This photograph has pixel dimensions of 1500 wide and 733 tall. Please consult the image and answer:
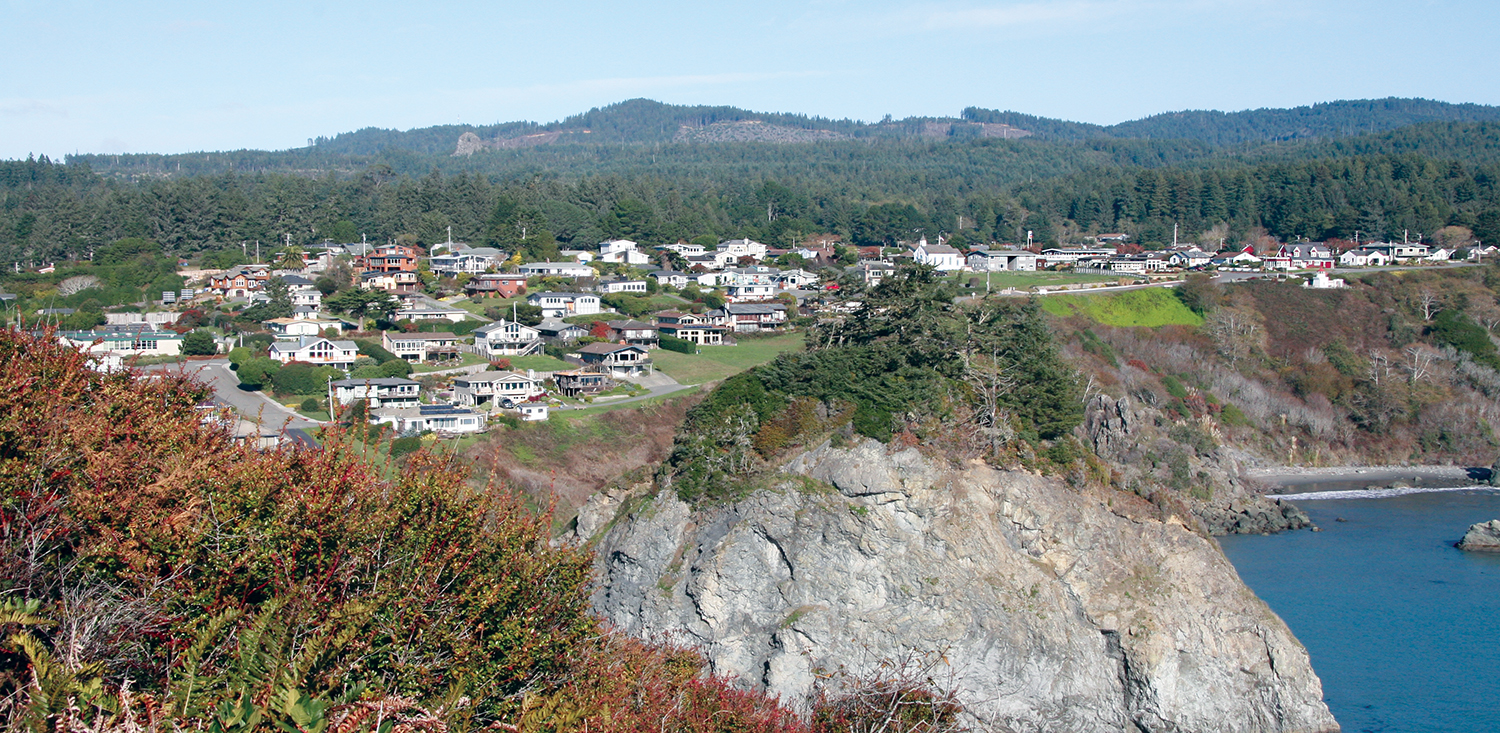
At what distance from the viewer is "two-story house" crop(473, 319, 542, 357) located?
2944 centimetres

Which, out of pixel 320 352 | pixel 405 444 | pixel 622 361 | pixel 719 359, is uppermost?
pixel 320 352

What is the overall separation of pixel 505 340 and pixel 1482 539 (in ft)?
77.7

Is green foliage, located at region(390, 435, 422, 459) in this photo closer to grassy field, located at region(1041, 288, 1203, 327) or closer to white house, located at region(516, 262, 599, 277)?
white house, located at region(516, 262, 599, 277)

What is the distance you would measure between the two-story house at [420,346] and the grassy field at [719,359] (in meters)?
5.49

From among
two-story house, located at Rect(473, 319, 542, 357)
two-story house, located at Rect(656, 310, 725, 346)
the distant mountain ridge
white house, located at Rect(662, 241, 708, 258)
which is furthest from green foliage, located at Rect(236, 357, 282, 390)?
the distant mountain ridge

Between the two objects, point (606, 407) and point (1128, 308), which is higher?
point (1128, 308)

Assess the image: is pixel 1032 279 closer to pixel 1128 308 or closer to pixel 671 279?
pixel 1128 308

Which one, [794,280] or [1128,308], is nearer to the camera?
[1128,308]

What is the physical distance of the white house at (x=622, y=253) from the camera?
148 feet

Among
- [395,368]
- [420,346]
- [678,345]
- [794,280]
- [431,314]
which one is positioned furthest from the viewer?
[794,280]

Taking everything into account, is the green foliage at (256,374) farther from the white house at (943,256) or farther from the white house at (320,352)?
the white house at (943,256)

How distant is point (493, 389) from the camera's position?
80.8 ft

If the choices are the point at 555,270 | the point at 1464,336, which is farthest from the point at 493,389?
the point at 1464,336

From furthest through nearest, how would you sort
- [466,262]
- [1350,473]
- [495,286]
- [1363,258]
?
[1363,258] < [466,262] < [495,286] < [1350,473]
